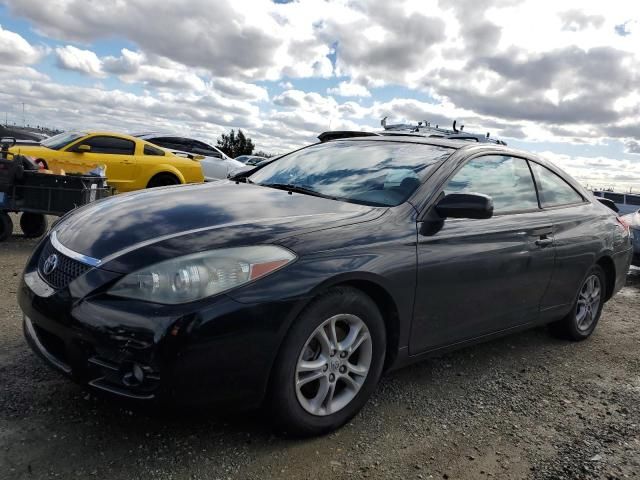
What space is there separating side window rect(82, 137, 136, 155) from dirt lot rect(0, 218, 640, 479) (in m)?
6.34

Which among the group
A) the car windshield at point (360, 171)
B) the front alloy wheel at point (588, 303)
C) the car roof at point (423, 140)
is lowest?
the front alloy wheel at point (588, 303)

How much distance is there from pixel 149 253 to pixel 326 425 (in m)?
1.15

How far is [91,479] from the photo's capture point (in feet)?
7.32

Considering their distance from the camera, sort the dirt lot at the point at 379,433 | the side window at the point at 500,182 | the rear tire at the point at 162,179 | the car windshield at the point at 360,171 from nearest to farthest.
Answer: the dirt lot at the point at 379,433 → the car windshield at the point at 360,171 → the side window at the point at 500,182 → the rear tire at the point at 162,179

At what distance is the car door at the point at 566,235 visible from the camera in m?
4.03

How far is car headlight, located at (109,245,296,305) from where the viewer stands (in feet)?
7.47

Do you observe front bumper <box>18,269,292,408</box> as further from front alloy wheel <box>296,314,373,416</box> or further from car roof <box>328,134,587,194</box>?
car roof <box>328,134,587,194</box>

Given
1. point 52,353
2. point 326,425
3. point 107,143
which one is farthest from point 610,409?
point 107,143

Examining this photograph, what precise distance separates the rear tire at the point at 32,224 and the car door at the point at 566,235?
246 inches

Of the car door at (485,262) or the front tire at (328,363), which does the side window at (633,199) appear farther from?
the front tire at (328,363)

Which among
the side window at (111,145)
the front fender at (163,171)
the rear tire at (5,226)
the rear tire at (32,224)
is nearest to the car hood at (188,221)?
the rear tire at (5,226)

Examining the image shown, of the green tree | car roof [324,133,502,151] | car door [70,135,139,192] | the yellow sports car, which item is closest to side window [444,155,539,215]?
car roof [324,133,502,151]

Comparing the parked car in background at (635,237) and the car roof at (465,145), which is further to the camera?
the parked car in background at (635,237)

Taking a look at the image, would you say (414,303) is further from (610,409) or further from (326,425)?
(610,409)
